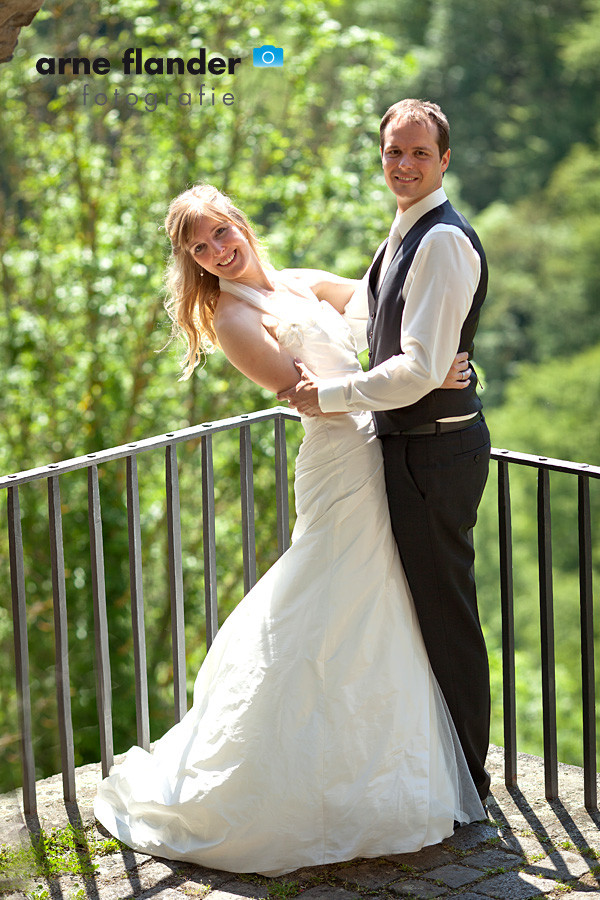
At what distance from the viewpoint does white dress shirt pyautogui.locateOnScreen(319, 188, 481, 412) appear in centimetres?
228

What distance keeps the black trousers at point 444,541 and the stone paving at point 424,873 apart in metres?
0.25

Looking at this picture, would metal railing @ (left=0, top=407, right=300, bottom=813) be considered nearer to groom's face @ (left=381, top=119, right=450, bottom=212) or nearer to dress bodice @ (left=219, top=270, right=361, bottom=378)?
dress bodice @ (left=219, top=270, right=361, bottom=378)

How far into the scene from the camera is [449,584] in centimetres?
246

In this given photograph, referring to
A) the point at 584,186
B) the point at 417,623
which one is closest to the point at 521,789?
A: the point at 417,623

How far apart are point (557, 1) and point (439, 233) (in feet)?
86.5

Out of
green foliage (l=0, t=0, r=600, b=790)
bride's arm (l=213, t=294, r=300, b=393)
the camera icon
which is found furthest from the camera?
green foliage (l=0, t=0, r=600, b=790)

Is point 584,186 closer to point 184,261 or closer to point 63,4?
point 63,4

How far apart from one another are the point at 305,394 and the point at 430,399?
28 centimetres

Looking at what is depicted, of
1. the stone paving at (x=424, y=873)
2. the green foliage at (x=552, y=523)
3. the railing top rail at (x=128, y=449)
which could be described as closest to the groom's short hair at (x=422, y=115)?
the railing top rail at (x=128, y=449)

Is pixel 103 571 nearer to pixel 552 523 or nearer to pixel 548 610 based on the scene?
pixel 548 610

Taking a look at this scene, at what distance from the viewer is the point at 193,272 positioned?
261 cm

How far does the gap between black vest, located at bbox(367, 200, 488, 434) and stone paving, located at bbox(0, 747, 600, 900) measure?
37.9 inches

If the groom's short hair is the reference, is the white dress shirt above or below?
below

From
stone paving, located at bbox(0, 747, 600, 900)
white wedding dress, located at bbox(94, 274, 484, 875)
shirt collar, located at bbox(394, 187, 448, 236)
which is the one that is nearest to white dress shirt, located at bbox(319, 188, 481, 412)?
shirt collar, located at bbox(394, 187, 448, 236)
